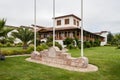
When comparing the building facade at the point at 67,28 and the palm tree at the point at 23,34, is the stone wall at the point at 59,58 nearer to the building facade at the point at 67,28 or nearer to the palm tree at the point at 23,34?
the palm tree at the point at 23,34

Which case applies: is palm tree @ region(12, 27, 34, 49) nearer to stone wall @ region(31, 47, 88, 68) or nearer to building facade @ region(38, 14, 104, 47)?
stone wall @ region(31, 47, 88, 68)

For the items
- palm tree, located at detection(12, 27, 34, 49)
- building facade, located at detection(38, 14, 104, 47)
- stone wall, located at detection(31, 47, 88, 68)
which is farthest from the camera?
building facade, located at detection(38, 14, 104, 47)

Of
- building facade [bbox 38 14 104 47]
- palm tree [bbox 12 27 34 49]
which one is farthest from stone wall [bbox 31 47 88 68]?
building facade [bbox 38 14 104 47]

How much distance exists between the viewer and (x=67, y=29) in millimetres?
35156

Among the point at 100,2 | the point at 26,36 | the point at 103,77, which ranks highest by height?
the point at 100,2

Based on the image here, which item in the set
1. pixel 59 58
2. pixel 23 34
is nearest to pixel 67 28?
pixel 23 34

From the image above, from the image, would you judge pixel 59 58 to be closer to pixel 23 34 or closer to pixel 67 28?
pixel 23 34

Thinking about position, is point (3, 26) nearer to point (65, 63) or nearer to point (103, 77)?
point (65, 63)

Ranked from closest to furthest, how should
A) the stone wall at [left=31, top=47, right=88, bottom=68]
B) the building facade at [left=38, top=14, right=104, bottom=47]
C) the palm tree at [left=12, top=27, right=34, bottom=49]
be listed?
the stone wall at [left=31, top=47, right=88, bottom=68]
the palm tree at [left=12, top=27, right=34, bottom=49]
the building facade at [left=38, top=14, right=104, bottom=47]

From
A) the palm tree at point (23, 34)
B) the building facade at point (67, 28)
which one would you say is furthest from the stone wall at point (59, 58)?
the building facade at point (67, 28)

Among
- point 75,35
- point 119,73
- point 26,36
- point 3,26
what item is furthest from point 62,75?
point 75,35

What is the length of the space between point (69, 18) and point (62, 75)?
2901cm

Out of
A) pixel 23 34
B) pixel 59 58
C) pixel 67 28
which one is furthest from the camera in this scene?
pixel 67 28

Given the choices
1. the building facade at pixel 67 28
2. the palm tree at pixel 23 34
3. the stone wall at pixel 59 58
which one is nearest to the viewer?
the stone wall at pixel 59 58
